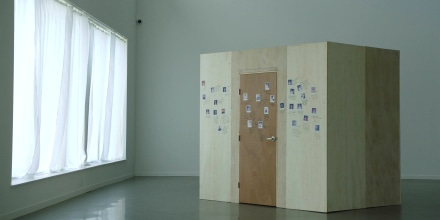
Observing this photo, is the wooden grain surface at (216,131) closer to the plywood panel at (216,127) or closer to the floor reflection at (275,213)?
the plywood panel at (216,127)

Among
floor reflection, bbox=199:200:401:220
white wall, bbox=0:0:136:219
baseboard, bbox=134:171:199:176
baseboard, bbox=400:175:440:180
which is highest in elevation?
white wall, bbox=0:0:136:219

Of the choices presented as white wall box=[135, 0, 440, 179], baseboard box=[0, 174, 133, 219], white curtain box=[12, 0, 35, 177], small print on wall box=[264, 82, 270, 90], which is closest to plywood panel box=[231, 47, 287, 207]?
small print on wall box=[264, 82, 270, 90]

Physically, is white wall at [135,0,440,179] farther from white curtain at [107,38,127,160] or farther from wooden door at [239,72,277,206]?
wooden door at [239,72,277,206]

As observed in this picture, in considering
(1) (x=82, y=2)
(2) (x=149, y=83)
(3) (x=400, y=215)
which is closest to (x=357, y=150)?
(3) (x=400, y=215)

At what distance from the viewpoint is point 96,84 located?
937 centimetres

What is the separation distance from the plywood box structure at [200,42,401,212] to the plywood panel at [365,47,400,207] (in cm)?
2

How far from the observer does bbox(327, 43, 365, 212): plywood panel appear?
6910 millimetres

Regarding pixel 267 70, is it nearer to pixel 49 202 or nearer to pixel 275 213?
pixel 275 213

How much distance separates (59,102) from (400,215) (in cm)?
543

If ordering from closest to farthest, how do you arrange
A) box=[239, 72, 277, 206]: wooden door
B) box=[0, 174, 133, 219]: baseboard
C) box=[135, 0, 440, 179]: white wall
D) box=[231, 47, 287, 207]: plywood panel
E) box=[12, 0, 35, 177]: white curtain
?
box=[0, 174, 133, 219]: baseboard
box=[12, 0, 35, 177]: white curtain
box=[231, 47, 287, 207]: plywood panel
box=[239, 72, 277, 206]: wooden door
box=[135, 0, 440, 179]: white wall

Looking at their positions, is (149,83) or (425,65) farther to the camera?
(149,83)

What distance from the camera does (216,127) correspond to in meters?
7.97

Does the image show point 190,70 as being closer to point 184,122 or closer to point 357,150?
point 184,122

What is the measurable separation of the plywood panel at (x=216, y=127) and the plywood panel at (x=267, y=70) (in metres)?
0.11
